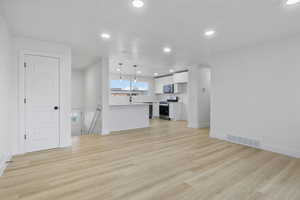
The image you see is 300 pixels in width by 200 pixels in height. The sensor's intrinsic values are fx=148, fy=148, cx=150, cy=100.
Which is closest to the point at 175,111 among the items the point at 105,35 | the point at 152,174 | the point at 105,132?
the point at 105,132

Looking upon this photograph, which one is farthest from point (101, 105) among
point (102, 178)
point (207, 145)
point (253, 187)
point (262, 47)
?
point (262, 47)

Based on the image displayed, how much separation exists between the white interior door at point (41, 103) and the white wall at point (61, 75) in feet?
0.28

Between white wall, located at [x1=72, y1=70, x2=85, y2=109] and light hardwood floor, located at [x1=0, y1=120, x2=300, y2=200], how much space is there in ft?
14.8

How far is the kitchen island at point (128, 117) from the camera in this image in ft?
17.0

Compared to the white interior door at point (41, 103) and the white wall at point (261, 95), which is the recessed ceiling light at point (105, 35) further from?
the white wall at point (261, 95)

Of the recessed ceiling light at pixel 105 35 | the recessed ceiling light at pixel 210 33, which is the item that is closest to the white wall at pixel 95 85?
the recessed ceiling light at pixel 105 35

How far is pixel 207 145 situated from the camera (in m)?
3.69

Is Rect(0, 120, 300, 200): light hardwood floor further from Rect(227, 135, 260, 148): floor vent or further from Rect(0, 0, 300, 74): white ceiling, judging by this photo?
Rect(0, 0, 300, 74): white ceiling

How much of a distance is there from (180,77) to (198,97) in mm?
2166

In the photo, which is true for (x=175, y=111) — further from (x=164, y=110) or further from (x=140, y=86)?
(x=140, y=86)

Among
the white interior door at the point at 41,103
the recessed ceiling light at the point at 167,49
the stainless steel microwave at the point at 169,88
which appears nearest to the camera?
the white interior door at the point at 41,103

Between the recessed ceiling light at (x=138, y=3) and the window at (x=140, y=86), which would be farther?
the window at (x=140, y=86)

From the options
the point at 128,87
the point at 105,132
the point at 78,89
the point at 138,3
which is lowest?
the point at 105,132

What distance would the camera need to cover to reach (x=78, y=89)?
297 inches
